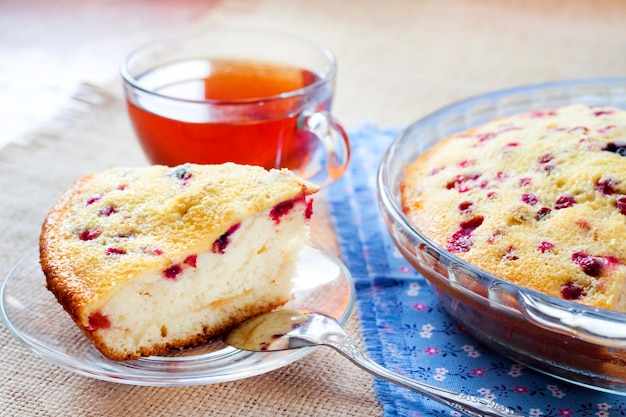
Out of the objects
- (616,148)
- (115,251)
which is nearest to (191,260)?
(115,251)

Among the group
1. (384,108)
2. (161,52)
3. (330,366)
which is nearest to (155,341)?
(330,366)

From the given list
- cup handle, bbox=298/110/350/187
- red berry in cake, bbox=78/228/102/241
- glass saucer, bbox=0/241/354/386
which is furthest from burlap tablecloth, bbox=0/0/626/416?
red berry in cake, bbox=78/228/102/241

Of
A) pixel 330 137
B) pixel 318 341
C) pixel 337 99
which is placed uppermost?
pixel 330 137

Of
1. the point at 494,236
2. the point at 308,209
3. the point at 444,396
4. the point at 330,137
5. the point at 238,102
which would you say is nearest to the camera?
the point at 444,396

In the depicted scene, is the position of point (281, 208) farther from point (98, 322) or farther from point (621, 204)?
point (621, 204)

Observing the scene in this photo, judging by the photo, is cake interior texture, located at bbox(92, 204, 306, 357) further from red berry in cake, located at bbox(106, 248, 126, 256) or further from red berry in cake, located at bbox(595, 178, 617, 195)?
red berry in cake, located at bbox(595, 178, 617, 195)

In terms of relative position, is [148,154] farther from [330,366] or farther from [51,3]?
[51,3]
